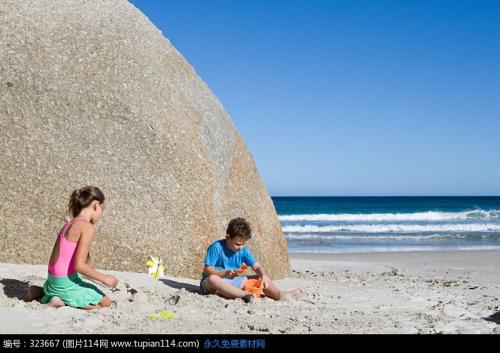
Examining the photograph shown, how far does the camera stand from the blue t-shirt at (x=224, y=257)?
7.04 m

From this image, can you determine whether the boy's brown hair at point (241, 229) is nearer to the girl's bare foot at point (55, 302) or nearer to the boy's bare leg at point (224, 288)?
the boy's bare leg at point (224, 288)

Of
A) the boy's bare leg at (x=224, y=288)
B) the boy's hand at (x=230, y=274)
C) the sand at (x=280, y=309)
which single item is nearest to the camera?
the sand at (x=280, y=309)

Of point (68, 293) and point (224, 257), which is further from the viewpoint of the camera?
point (224, 257)

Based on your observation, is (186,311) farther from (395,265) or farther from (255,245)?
(395,265)

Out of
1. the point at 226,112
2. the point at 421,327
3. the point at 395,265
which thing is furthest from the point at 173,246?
the point at 395,265

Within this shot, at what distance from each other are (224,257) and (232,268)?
0.17 m

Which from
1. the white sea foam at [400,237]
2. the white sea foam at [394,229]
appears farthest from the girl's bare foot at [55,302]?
the white sea foam at [394,229]

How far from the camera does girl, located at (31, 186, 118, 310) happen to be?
226 inches

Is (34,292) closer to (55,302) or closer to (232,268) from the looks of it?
(55,302)

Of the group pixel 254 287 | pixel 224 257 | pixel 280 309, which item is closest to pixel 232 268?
pixel 224 257

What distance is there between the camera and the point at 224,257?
710cm

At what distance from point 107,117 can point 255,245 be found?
2.59 meters

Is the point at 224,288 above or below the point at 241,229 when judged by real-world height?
below

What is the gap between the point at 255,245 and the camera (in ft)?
28.1
